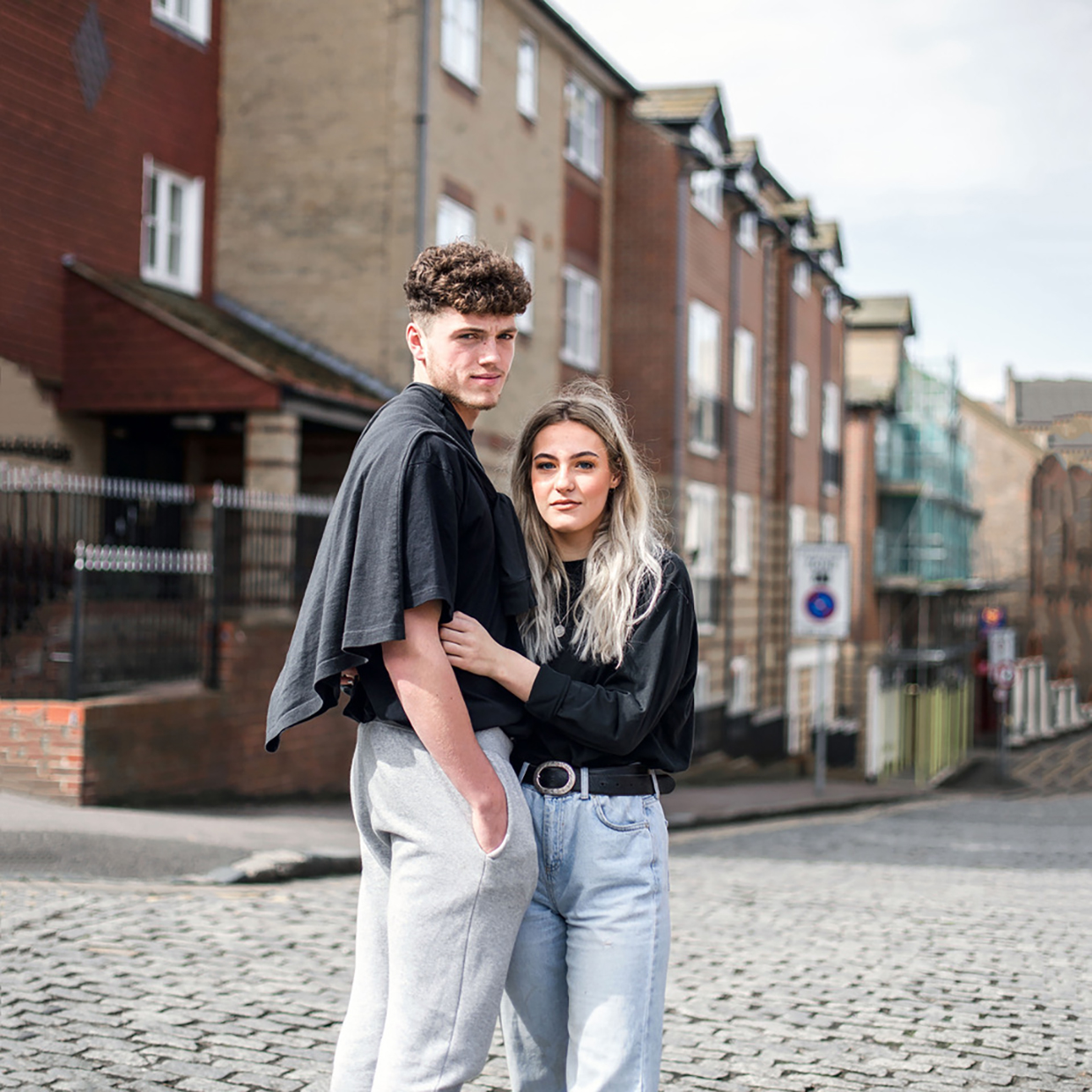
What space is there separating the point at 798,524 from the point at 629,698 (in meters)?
29.9

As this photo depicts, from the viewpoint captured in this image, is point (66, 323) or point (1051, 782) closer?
point (66, 323)

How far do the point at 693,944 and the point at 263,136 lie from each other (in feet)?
43.3

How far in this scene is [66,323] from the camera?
46.5 feet

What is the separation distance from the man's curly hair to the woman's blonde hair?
33 cm

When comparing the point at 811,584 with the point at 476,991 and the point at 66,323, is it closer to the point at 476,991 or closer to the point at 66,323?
the point at 66,323

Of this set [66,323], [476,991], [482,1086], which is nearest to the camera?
[476,991]

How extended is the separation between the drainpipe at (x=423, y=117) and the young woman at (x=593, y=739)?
1432 cm

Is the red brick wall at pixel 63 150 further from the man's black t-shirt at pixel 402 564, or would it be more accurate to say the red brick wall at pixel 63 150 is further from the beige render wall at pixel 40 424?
the man's black t-shirt at pixel 402 564

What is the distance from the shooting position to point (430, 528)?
2596mm

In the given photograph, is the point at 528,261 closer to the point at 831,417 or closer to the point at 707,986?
the point at 707,986

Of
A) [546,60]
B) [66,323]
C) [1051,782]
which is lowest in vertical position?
[1051,782]

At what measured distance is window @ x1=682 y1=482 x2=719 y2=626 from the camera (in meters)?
25.0

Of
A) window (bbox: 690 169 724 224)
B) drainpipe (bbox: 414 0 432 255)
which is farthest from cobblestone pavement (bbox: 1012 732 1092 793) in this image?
drainpipe (bbox: 414 0 432 255)

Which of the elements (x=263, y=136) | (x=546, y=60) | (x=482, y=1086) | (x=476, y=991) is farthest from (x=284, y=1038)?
(x=546, y=60)
